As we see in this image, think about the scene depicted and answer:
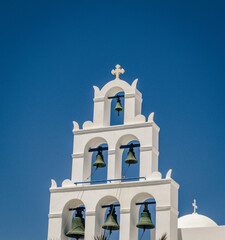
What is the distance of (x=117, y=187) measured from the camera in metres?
32.2

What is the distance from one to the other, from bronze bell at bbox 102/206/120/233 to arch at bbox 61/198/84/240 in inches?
55.2

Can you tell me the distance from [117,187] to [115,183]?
194 millimetres

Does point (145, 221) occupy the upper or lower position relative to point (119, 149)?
lower

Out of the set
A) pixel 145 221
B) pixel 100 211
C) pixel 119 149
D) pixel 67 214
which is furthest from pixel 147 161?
pixel 67 214

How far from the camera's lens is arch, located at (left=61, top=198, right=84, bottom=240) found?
32.7 meters

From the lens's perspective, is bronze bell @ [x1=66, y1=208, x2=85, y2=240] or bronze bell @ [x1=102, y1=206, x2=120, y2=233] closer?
bronze bell @ [x1=102, y1=206, x2=120, y2=233]

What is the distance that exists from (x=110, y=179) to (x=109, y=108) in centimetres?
343

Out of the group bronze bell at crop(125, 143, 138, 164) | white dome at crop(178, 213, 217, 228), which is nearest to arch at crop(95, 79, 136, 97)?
bronze bell at crop(125, 143, 138, 164)

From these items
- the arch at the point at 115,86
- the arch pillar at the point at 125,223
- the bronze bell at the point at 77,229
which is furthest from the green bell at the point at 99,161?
the arch at the point at 115,86

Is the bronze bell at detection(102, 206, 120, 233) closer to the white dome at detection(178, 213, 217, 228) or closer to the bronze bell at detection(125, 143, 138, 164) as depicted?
the bronze bell at detection(125, 143, 138, 164)

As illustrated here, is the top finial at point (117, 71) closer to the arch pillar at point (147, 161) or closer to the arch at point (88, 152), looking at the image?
the arch at point (88, 152)

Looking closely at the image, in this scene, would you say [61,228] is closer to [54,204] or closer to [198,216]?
[54,204]

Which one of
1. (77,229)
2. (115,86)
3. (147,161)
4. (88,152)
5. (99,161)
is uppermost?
(115,86)

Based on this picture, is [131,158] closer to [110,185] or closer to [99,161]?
[99,161]
